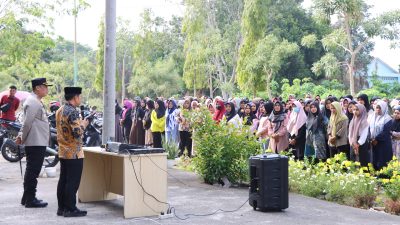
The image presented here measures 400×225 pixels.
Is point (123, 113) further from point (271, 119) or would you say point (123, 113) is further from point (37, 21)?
point (271, 119)

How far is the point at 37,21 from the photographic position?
20641mm

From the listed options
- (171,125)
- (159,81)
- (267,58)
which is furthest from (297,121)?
(159,81)

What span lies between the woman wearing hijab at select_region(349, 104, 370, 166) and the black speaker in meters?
3.32

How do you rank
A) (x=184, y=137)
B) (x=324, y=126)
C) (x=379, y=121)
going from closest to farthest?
(x=379, y=121)
(x=324, y=126)
(x=184, y=137)

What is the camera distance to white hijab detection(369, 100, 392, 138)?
11.6 meters

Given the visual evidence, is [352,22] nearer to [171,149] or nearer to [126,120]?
[126,120]

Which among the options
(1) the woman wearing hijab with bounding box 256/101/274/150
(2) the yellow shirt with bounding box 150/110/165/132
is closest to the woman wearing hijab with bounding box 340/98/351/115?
(1) the woman wearing hijab with bounding box 256/101/274/150

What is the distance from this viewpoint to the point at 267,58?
111 feet

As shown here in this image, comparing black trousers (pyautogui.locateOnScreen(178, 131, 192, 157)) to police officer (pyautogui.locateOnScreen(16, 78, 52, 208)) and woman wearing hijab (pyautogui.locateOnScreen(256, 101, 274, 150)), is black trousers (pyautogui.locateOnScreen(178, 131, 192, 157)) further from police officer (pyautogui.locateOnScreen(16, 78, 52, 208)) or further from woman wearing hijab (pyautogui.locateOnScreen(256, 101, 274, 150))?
police officer (pyautogui.locateOnScreen(16, 78, 52, 208))

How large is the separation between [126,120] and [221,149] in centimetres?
978

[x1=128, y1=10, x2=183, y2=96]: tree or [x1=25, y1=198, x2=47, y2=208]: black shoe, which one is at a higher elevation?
[x1=128, y1=10, x2=183, y2=96]: tree

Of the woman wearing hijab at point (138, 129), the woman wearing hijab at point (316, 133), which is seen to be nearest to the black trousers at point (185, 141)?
the woman wearing hijab at point (138, 129)

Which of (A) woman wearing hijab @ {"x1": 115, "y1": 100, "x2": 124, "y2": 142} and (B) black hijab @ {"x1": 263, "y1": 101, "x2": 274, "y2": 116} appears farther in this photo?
(A) woman wearing hijab @ {"x1": 115, "y1": 100, "x2": 124, "y2": 142}

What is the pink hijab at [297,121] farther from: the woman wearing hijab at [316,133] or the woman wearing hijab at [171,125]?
the woman wearing hijab at [171,125]
